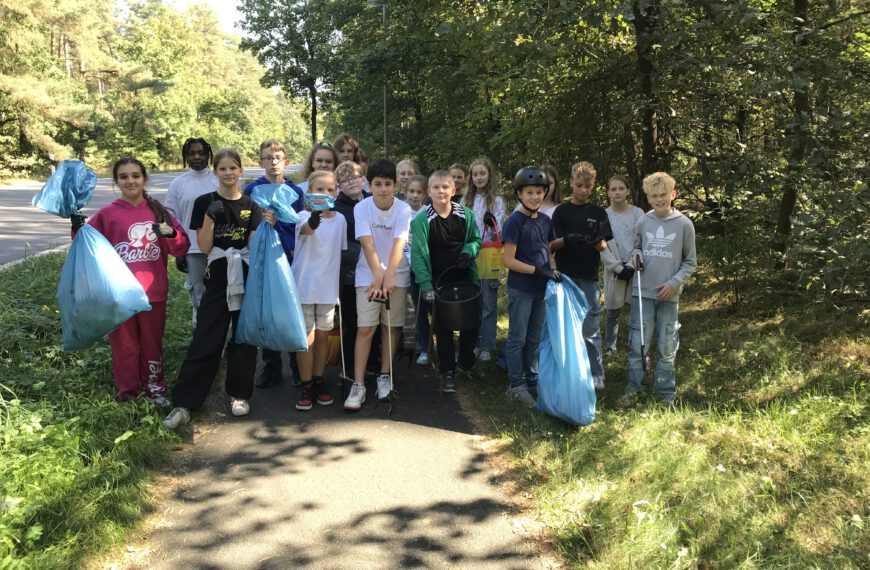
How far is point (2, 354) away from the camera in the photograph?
16.9ft

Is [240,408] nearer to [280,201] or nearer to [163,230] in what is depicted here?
[163,230]

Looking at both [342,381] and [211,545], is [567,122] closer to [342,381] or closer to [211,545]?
[342,381]

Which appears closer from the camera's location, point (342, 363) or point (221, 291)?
point (221, 291)

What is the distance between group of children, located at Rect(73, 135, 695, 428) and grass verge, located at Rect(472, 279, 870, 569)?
22.4 inches

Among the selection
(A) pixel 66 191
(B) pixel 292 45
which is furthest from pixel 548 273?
(B) pixel 292 45

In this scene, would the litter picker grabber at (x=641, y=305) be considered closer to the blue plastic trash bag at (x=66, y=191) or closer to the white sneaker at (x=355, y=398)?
the white sneaker at (x=355, y=398)

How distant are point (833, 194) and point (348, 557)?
465cm

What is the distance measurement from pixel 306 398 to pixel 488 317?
2162mm

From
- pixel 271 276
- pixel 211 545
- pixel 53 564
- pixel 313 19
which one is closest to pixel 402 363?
pixel 271 276

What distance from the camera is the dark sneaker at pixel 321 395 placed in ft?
16.0

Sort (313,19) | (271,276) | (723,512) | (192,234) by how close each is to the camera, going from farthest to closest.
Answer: (313,19), (192,234), (271,276), (723,512)

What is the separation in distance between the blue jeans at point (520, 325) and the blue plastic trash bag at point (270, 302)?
171cm

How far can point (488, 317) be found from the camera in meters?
6.23

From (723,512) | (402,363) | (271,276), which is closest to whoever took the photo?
(723,512)
